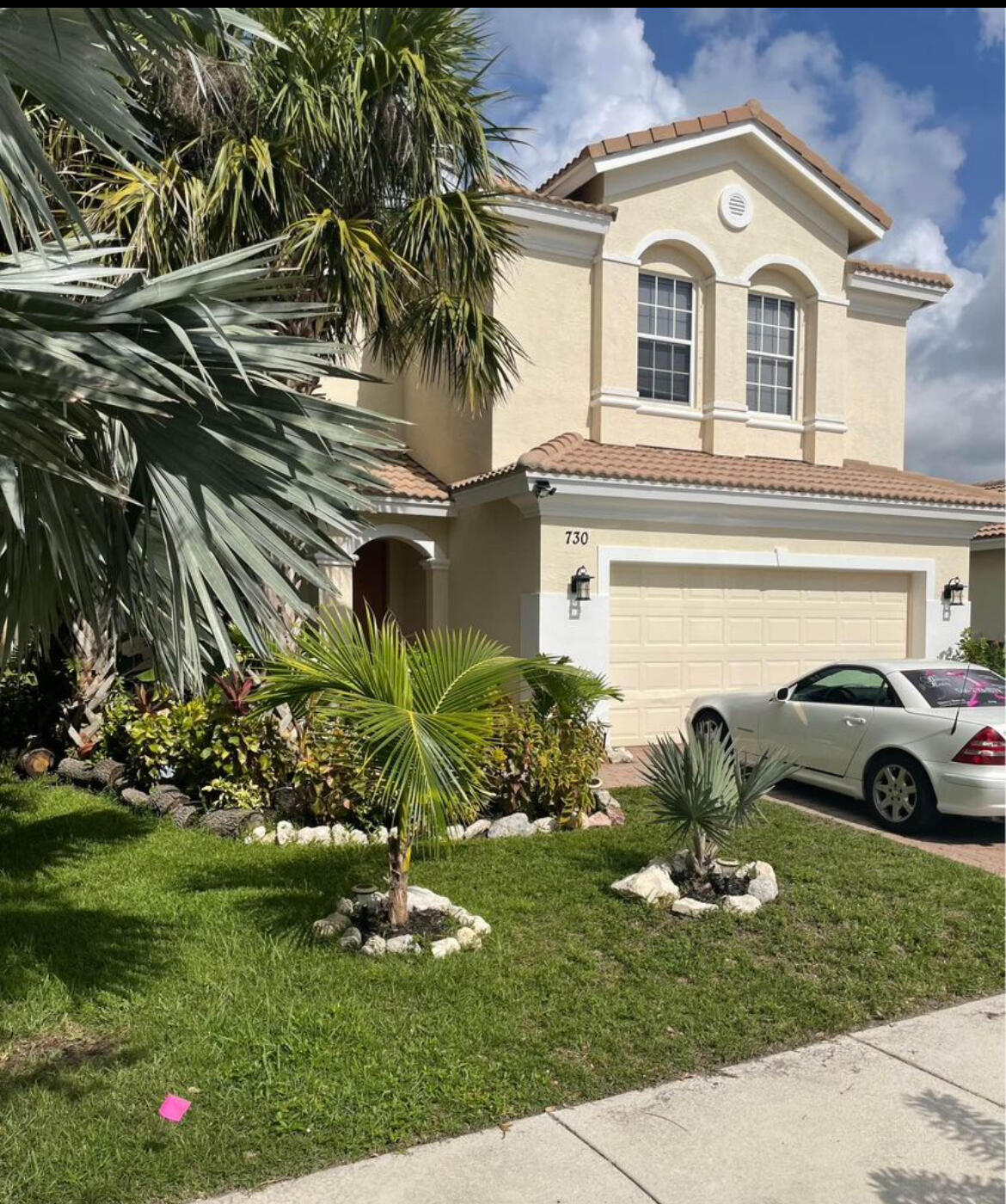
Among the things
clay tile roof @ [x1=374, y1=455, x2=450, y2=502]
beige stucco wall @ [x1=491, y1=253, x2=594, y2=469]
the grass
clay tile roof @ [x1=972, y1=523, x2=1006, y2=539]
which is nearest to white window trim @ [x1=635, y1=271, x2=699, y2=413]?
beige stucco wall @ [x1=491, y1=253, x2=594, y2=469]

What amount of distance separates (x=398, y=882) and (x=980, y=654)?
11460 millimetres

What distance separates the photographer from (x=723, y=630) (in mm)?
12617

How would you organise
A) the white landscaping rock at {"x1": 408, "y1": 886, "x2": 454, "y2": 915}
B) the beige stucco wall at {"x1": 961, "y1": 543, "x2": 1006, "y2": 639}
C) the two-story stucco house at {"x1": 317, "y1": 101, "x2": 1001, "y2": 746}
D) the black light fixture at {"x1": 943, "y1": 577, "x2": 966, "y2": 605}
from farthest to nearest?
the beige stucco wall at {"x1": 961, "y1": 543, "x2": 1006, "y2": 639} → the black light fixture at {"x1": 943, "y1": 577, "x2": 966, "y2": 605} → the two-story stucco house at {"x1": 317, "y1": 101, "x2": 1001, "y2": 746} → the white landscaping rock at {"x1": 408, "y1": 886, "x2": 454, "y2": 915}

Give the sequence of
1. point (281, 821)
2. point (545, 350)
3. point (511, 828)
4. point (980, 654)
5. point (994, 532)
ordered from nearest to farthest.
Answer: point (281, 821)
point (511, 828)
point (545, 350)
point (980, 654)
point (994, 532)

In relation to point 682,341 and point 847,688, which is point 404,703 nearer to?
point 847,688

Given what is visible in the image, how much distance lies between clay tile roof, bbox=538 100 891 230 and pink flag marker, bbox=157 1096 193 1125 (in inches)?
478

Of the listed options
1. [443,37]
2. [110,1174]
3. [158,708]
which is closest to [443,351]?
[443,37]

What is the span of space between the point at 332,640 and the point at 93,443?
1.74m

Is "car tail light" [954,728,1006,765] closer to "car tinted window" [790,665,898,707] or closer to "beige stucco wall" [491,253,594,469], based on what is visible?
"car tinted window" [790,665,898,707]

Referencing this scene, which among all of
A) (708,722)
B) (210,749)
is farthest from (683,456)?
(210,749)

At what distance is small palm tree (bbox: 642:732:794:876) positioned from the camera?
19.7 ft

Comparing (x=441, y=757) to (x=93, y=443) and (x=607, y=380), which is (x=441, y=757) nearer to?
(x=93, y=443)

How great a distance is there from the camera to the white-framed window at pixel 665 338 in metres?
13.5

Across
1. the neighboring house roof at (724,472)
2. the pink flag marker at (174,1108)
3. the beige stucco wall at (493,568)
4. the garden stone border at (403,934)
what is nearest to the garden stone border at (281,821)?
the garden stone border at (403,934)
